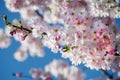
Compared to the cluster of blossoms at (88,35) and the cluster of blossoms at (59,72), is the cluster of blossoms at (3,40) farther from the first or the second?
the cluster of blossoms at (88,35)

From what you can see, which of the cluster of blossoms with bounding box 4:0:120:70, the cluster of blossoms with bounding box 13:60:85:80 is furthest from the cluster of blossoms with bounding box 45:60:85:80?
the cluster of blossoms with bounding box 4:0:120:70

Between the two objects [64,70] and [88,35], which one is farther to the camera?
[64,70]

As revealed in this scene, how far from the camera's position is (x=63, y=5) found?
5.47 meters

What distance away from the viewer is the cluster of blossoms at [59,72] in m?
9.59

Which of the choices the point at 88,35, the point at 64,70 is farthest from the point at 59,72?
the point at 88,35

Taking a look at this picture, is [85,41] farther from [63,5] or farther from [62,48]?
[63,5]

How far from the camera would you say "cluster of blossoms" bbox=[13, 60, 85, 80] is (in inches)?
377

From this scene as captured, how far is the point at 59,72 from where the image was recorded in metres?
10.3

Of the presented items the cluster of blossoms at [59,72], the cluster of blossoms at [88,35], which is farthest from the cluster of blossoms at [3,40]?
the cluster of blossoms at [88,35]

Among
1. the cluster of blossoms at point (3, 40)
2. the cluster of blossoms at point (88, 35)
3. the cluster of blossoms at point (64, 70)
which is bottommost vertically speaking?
the cluster of blossoms at point (88, 35)

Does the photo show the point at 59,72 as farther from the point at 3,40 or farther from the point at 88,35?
the point at 88,35

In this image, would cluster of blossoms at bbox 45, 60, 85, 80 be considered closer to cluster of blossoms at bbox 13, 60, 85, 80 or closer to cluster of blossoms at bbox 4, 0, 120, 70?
cluster of blossoms at bbox 13, 60, 85, 80

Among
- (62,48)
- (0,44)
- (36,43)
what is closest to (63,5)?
(62,48)

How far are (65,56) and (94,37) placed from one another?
1.76ft
